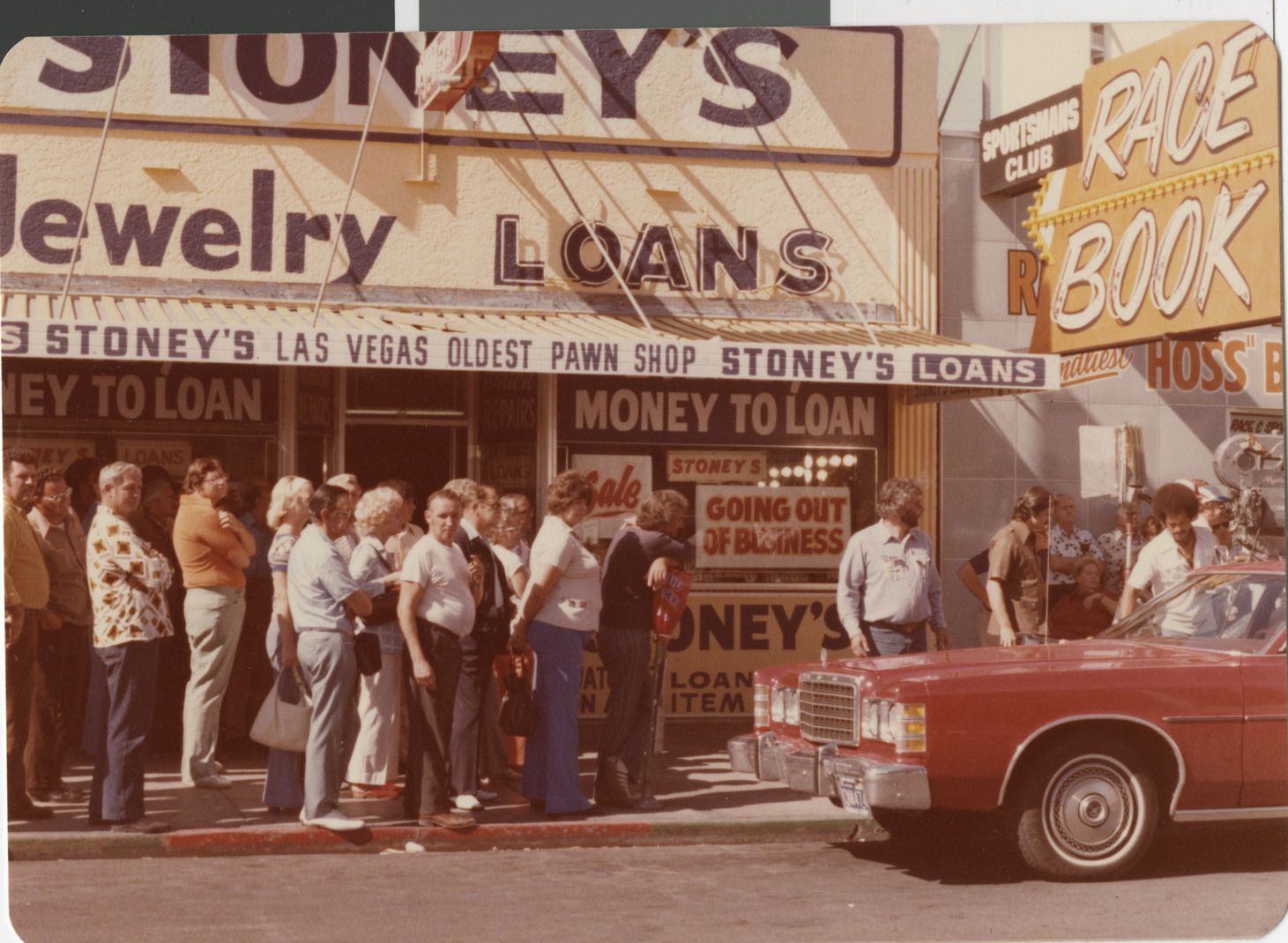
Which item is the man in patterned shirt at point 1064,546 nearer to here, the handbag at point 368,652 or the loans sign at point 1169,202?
the loans sign at point 1169,202

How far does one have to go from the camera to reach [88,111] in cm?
1163

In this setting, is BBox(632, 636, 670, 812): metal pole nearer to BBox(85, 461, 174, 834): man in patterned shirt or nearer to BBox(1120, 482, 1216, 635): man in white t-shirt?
BBox(85, 461, 174, 834): man in patterned shirt

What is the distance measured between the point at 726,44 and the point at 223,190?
4194 millimetres

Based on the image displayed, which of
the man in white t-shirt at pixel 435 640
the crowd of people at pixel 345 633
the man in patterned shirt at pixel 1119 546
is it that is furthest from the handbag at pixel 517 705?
the man in patterned shirt at pixel 1119 546

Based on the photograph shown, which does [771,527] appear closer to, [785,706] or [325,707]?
[785,706]

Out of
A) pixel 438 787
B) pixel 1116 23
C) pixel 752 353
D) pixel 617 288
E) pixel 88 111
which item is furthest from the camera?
pixel 1116 23

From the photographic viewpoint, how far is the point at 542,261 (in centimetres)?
1236

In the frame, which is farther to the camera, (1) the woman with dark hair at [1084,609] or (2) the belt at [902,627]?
(1) the woman with dark hair at [1084,609]

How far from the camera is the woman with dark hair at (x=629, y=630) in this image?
912cm

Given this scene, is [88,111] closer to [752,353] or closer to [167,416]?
[167,416]

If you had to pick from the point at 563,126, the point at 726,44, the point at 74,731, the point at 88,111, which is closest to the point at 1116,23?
the point at 726,44

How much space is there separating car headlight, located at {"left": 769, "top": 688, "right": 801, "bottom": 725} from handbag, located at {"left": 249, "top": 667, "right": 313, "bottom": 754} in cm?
252

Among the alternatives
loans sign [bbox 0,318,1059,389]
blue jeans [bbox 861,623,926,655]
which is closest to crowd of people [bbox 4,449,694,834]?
loans sign [bbox 0,318,1059,389]

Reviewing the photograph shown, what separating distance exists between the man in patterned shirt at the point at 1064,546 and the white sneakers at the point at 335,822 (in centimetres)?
637
